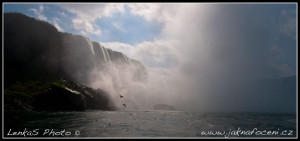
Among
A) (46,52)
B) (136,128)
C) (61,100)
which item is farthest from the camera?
(46,52)

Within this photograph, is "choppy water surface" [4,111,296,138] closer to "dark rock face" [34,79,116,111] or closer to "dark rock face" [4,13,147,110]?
"dark rock face" [34,79,116,111]

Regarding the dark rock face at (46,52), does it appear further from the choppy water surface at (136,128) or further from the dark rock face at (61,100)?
the choppy water surface at (136,128)

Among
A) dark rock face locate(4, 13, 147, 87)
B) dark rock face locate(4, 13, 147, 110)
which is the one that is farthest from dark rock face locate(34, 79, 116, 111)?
dark rock face locate(4, 13, 147, 87)

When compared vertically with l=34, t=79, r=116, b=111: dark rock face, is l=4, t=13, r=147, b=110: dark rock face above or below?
above

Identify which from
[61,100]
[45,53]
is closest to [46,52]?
[45,53]

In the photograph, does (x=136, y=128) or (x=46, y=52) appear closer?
(x=136, y=128)

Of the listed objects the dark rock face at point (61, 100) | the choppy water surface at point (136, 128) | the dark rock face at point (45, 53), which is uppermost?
the dark rock face at point (45, 53)

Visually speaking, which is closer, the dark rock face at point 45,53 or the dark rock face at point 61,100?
the dark rock face at point 61,100

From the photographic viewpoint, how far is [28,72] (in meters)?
174

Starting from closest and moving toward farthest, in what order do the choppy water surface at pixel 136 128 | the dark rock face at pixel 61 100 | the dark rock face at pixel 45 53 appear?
the choppy water surface at pixel 136 128 → the dark rock face at pixel 61 100 → the dark rock face at pixel 45 53

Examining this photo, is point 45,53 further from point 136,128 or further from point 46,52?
point 136,128

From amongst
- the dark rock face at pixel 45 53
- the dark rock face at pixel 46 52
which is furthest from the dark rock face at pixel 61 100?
the dark rock face at pixel 46 52

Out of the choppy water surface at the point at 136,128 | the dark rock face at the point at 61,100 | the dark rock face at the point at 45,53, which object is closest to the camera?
the choppy water surface at the point at 136,128

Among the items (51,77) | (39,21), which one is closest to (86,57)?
(51,77)
